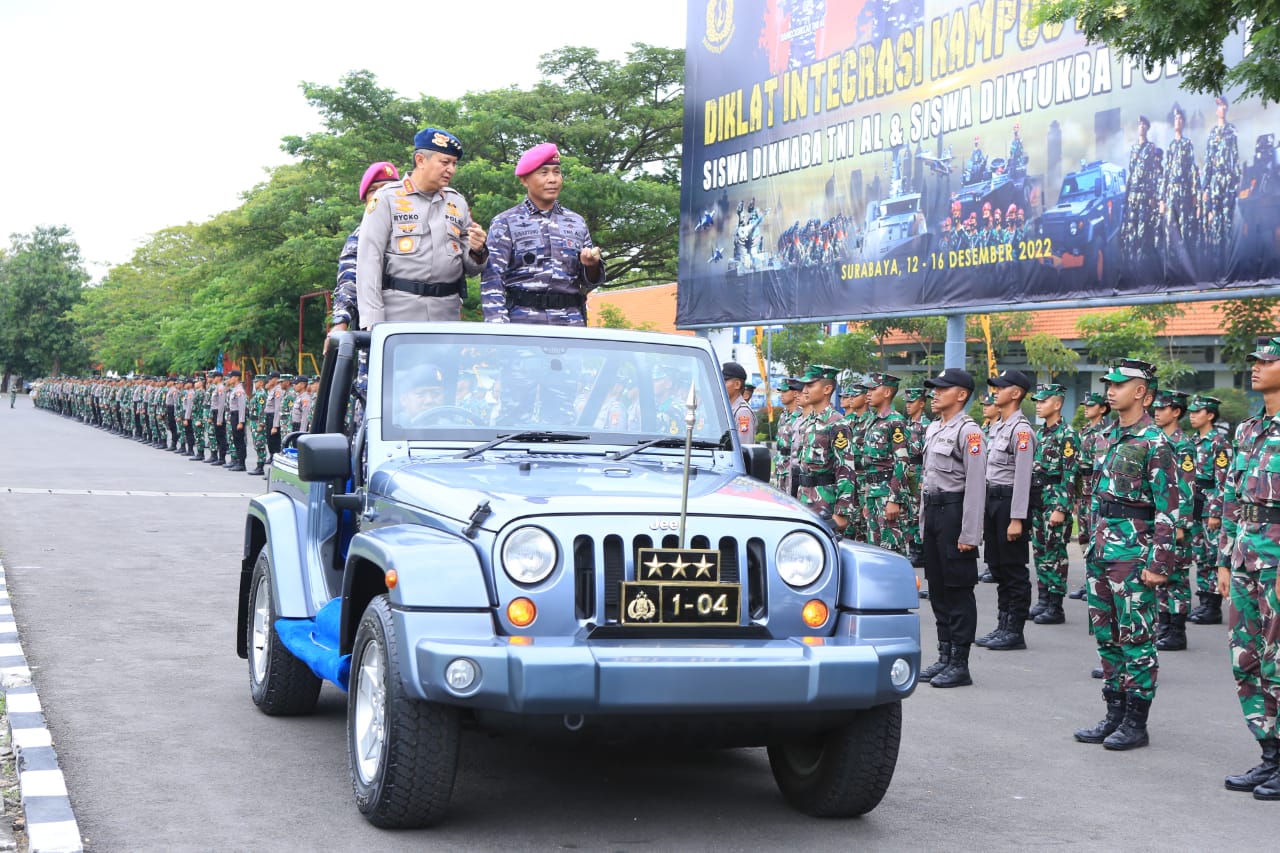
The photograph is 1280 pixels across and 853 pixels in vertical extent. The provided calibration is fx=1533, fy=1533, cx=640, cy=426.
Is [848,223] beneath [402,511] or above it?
above

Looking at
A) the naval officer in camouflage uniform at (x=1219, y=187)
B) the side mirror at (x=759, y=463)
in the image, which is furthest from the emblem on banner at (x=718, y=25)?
the side mirror at (x=759, y=463)

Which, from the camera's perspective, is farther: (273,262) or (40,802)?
(273,262)

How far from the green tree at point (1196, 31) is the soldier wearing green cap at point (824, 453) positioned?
4.38 metres

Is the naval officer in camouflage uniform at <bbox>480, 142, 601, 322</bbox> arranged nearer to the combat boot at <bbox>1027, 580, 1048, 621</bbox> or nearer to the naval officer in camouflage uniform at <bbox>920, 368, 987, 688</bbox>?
the naval officer in camouflage uniform at <bbox>920, 368, 987, 688</bbox>

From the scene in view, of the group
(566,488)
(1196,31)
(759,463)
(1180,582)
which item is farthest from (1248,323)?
(566,488)

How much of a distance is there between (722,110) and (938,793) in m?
17.3

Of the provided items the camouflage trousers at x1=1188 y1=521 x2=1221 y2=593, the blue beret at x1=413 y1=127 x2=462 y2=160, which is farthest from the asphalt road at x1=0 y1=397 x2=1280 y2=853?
the blue beret at x1=413 y1=127 x2=462 y2=160

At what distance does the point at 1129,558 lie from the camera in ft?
25.2

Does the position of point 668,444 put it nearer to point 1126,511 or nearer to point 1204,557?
point 1126,511

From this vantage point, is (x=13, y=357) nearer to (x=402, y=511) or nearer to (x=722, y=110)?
(x=722, y=110)

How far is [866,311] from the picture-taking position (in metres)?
18.6

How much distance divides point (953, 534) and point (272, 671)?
164 inches

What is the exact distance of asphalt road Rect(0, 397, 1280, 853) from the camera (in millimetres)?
5527

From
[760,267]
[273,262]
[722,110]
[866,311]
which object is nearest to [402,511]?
[866,311]
